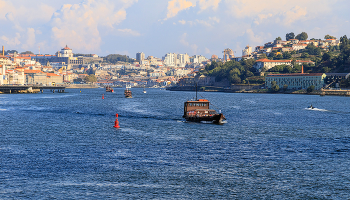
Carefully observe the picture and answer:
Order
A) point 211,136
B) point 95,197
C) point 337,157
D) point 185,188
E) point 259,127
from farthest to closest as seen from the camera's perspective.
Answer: point 259,127 < point 211,136 < point 337,157 < point 185,188 < point 95,197

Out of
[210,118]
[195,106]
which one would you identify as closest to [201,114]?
[210,118]

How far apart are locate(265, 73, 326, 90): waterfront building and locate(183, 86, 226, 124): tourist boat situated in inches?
4728

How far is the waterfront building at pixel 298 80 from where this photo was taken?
550ft

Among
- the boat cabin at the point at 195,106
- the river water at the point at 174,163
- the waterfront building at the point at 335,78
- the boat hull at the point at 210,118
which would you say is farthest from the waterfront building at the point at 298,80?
the river water at the point at 174,163

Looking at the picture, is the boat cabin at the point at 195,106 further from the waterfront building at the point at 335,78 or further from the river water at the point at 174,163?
the waterfront building at the point at 335,78

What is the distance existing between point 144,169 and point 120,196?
210 inches

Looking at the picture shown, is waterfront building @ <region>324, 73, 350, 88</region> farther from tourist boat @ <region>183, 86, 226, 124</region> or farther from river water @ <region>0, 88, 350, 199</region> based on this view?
river water @ <region>0, 88, 350, 199</region>

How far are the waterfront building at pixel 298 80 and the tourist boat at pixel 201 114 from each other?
394ft

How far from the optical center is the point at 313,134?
1715 inches

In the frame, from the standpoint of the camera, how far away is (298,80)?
177 m

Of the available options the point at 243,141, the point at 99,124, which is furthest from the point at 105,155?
the point at 99,124

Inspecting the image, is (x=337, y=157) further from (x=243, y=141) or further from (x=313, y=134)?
(x=313, y=134)

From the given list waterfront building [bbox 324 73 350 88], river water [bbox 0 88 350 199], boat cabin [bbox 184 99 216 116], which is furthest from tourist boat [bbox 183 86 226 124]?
waterfront building [bbox 324 73 350 88]

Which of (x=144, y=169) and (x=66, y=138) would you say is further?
(x=66, y=138)
